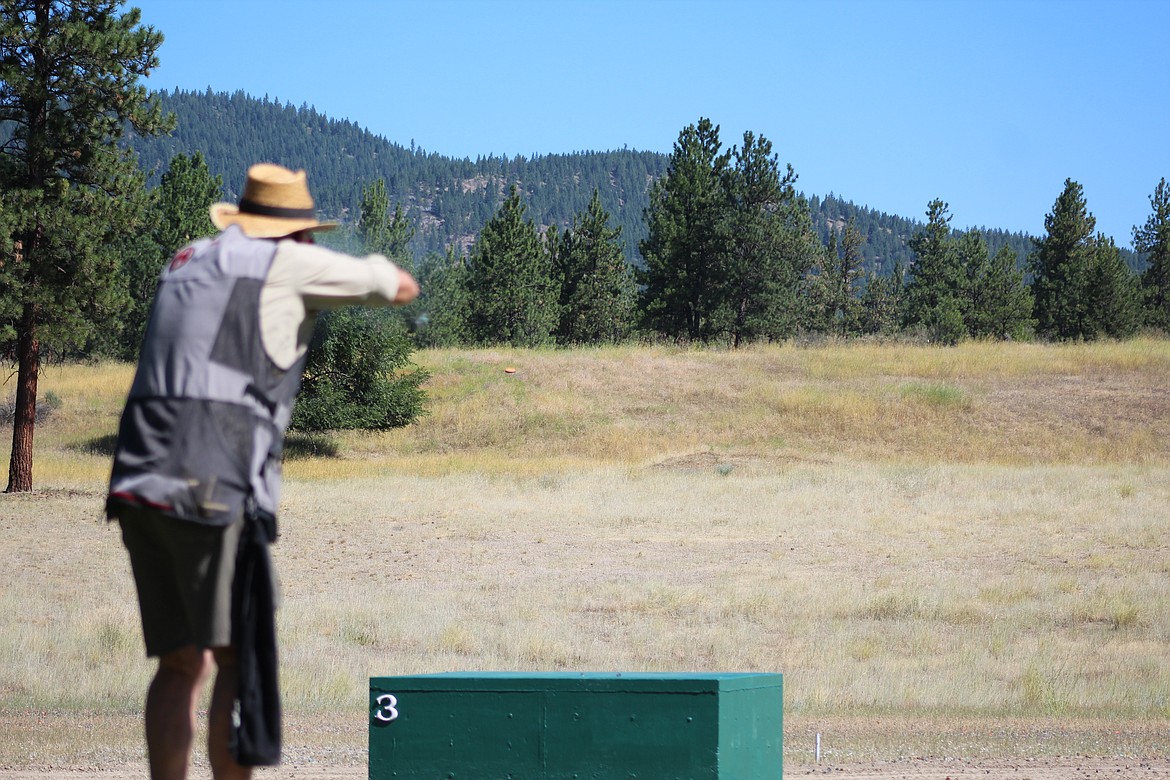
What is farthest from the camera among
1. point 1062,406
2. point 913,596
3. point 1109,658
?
point 1062,406

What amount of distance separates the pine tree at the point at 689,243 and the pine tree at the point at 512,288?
16.7 feet

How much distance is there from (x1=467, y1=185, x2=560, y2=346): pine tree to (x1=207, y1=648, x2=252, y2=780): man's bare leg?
173 ft

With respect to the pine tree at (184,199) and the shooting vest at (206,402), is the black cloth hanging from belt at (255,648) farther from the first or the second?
the pine tree at (184,199)

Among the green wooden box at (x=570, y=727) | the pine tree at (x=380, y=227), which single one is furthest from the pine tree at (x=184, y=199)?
the green wooden box at (x=570, y=727)

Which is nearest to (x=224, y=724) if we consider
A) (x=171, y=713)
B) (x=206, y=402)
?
(x=171, y=713)

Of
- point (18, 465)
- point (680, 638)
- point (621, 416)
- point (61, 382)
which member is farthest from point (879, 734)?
point (61, 382)

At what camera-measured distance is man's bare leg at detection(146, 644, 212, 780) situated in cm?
308

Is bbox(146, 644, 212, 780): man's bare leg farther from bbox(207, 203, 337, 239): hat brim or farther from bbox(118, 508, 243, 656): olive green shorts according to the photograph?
bbox(207, 203, 337, 239): hat brim

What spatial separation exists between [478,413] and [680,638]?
86.1 ft

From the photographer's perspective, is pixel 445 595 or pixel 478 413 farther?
pixel 478 413

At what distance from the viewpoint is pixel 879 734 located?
845 cm

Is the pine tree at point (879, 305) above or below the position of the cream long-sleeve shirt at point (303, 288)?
above

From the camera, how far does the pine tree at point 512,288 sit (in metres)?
56.2

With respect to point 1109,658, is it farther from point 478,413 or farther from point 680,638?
point 478,413
